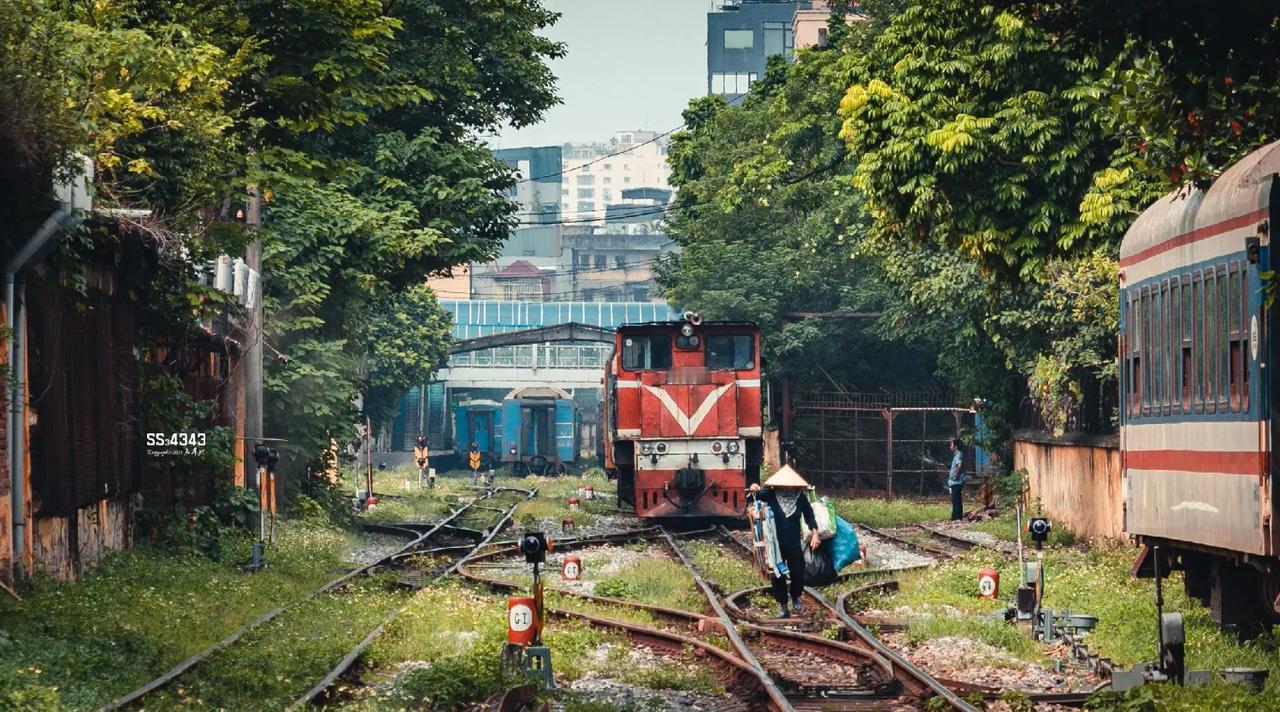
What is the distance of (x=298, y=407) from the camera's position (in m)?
29.0

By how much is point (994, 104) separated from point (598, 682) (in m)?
11.2

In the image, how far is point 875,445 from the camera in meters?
45.9

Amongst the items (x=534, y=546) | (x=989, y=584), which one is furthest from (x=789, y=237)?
(x=534, y=546)

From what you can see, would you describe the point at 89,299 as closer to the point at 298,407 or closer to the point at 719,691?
the point at 719,691

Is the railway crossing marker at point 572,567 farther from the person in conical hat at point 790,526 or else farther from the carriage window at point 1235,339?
the carriage window at point 1235,339

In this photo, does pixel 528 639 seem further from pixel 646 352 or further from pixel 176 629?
pixel 646 352

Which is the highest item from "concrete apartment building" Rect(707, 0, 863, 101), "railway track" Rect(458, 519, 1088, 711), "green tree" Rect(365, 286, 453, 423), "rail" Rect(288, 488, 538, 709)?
"concrete apartment building" Rect(707, 0, 863, 101)

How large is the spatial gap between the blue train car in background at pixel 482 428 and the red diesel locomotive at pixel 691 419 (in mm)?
41206

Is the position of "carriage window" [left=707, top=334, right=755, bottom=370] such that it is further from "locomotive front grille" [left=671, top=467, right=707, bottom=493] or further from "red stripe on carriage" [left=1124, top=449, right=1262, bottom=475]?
"red stripe on carriage" [left=1124, top=449, right=1262, bottom=475]

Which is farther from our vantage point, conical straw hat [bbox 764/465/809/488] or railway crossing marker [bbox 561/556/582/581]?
railway crossing marker [bbox 561/556/582/581]

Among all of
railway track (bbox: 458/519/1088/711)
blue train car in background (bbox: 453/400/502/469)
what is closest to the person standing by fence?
railway track (bbox: 458/519/1088/711)

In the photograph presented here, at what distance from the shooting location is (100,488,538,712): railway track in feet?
37.9

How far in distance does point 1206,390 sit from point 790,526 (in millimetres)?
5173

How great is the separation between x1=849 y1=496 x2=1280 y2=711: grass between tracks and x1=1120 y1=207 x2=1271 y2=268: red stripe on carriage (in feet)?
10.3
